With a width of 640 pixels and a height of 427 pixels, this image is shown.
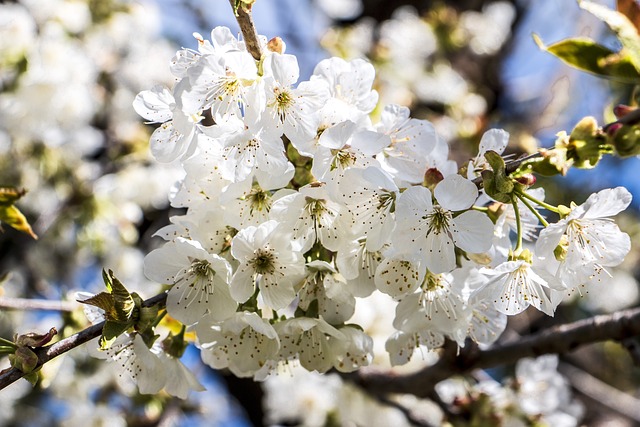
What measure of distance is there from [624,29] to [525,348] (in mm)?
754

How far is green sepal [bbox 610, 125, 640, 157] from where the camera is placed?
894 mm

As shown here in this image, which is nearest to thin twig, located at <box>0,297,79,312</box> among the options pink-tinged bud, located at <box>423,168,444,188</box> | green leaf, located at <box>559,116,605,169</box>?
pink-tinged bud, located at <box>423,168,444,188</box>

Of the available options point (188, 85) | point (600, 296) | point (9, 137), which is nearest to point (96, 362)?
point (9, 137)

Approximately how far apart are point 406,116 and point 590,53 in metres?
0.31

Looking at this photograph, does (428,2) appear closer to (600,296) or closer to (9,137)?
(600,296)

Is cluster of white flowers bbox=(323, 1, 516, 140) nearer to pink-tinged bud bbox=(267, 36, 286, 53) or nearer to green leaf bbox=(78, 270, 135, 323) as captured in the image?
pink-tinged bud bbox=(267, 36, 286, 53)

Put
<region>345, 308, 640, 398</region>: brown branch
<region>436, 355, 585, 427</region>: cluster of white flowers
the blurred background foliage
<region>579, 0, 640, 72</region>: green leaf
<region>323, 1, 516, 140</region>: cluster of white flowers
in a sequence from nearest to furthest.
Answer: <region>579, 0, 640, 72</region>: green leaf, <region>345, 308, 640, 398</region>: brown branch, <region>436, 355, 585, 427</region>: cluster of white flowers, the blurred background foliage, <region>323, 1, 516, 140</region>: cluster of white flowers

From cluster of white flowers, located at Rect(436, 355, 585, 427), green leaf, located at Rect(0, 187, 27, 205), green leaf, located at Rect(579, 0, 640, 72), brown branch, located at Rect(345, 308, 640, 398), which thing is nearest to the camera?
green leaf, located at Rect(579, 0, 640, 72)

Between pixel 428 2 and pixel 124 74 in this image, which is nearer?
pixel 124 74

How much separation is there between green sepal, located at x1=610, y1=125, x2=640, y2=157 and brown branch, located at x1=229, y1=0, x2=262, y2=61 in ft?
1.77

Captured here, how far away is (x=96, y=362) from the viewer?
2.43 meters

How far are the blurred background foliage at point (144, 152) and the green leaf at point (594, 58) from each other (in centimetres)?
11

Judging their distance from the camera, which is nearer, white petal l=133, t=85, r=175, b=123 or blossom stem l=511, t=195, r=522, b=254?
blossom stem l=511, t=195, r=522, b=254

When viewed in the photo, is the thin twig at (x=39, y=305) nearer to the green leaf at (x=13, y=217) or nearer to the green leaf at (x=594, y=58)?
the green leaf at (x=13, y=217)
